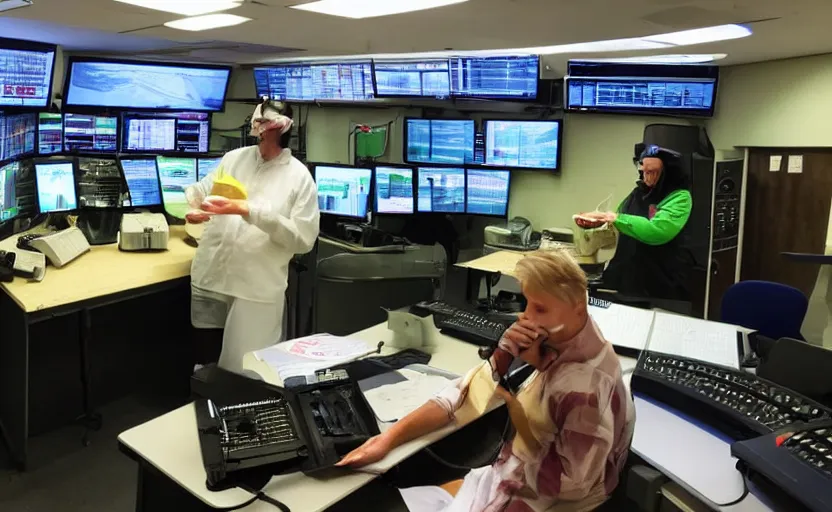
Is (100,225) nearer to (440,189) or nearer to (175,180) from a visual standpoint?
(175,180)

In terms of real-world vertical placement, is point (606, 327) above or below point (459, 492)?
above

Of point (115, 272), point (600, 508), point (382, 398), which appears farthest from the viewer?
point (115, 272)

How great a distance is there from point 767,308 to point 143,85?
412 centimetres

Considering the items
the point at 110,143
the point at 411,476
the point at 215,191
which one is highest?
the point at 110,143

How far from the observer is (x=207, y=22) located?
3139 mm

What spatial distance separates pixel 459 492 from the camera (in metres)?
1.63

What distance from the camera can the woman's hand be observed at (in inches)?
59.9

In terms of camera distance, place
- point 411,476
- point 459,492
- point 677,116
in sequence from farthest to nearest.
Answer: point 677,116 < point 411,476 < point 459,492

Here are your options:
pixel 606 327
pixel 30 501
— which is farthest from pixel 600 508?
pixel 30 501

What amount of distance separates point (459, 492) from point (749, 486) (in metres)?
0.65

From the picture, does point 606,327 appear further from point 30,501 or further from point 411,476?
point 30,501

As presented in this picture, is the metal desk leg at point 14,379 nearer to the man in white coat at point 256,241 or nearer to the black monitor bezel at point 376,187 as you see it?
the man in white coat at point 256,241

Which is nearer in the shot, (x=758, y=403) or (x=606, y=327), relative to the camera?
(x=758, y=403)

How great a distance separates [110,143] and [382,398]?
3.26 meters
